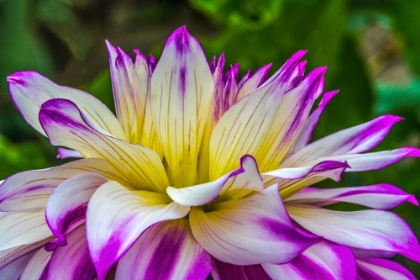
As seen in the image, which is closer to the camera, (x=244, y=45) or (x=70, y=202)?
(x=70, y=202)

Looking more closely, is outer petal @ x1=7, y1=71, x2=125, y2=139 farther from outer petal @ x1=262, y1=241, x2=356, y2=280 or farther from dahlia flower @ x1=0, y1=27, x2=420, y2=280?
outer petal @ x1=262, y1=241, x2=356, y2=280

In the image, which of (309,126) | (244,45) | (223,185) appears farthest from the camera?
(244,45)

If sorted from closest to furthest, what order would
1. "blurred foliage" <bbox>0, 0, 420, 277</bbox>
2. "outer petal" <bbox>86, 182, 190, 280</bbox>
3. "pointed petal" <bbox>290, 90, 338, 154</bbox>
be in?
"outer petal" <bbox>86, 182, 190, 280</bbox> < "pointed petal" <bbox>290, 90, 338, 154</bbox> < "blurred foliage" <bbox>0, 0, 420, 277</bbox>

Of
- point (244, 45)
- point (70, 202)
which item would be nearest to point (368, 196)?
point (70, 202)

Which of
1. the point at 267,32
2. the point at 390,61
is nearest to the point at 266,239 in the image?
the point at 267,32

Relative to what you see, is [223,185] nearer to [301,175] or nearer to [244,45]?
[301,175]

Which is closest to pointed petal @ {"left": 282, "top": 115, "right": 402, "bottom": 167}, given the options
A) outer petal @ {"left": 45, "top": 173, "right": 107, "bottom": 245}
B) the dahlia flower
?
the dahlia flower
